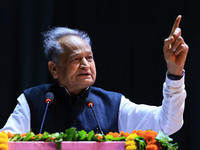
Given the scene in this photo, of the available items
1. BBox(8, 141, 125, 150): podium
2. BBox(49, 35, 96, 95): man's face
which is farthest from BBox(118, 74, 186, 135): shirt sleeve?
BBox(8, 141, 125, 150): podium

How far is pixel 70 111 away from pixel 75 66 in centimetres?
36

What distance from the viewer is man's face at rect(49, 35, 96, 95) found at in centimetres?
270

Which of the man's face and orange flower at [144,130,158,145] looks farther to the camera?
the man's face

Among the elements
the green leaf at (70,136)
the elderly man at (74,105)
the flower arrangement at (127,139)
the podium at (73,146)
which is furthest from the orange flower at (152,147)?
the elderly man at (74,105)

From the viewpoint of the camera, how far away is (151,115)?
253cm

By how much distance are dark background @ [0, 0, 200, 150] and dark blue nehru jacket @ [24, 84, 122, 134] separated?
3.20 ft

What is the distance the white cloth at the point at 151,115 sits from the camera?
2.25 m

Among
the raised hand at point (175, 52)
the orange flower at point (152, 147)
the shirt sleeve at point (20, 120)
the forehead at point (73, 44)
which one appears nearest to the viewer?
the orange flower at point (152, 147)

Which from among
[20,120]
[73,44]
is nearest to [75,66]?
Result: [73,44]

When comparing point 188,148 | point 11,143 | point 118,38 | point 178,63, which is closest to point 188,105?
point 188,148

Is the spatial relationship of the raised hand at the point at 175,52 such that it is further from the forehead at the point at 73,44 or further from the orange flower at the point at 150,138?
the forehead at the point at 73,44

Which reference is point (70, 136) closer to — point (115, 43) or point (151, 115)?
point (151, 115)

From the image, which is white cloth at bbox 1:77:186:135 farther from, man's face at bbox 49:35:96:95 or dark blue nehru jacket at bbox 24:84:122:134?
man's face at bbox 49:35:96:95

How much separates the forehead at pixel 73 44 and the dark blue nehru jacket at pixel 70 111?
324mm
